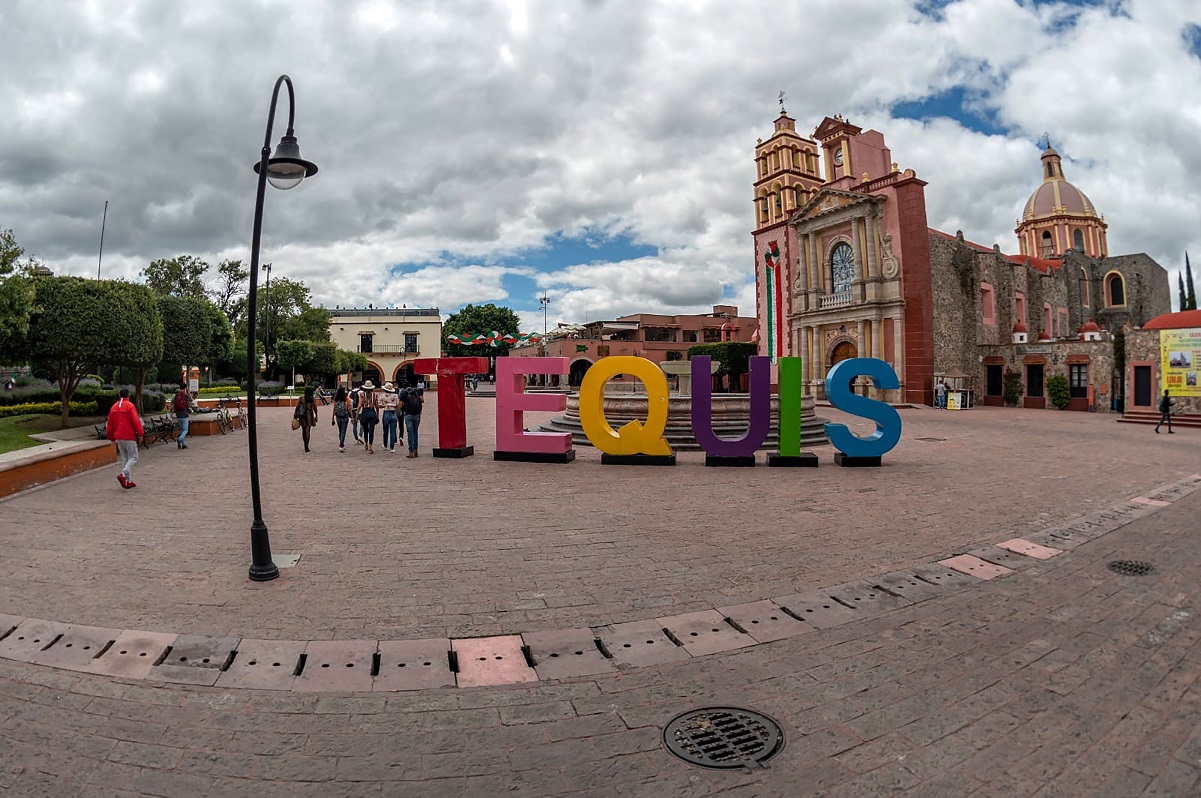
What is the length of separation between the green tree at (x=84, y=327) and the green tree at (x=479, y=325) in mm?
54652

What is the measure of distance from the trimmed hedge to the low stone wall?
23.5 ft

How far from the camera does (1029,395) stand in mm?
30812

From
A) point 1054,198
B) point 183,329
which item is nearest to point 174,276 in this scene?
point 183,329

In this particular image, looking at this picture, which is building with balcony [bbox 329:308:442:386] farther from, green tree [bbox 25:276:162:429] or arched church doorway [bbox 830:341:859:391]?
green tree [bbox 25:276:162:429]

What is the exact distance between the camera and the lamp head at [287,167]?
565cm

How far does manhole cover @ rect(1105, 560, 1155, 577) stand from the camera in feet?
19.0

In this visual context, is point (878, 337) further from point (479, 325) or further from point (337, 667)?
point (479, 325)

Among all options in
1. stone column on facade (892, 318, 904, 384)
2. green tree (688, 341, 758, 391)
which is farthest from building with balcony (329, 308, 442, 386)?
stone column on facade (892, 318, 904, 384)

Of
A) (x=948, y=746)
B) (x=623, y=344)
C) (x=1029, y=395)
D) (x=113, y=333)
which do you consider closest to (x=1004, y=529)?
(x=948, y=746)

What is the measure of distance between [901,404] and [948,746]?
31292mm

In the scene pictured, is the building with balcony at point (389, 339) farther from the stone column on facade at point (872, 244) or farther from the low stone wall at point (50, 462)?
the low stone wall at point (50, 462)

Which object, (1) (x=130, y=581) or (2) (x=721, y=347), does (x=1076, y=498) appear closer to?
(1) (x=130, y=581)

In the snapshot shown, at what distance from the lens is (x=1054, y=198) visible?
53219 mm

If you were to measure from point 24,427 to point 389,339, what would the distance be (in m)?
47.6
